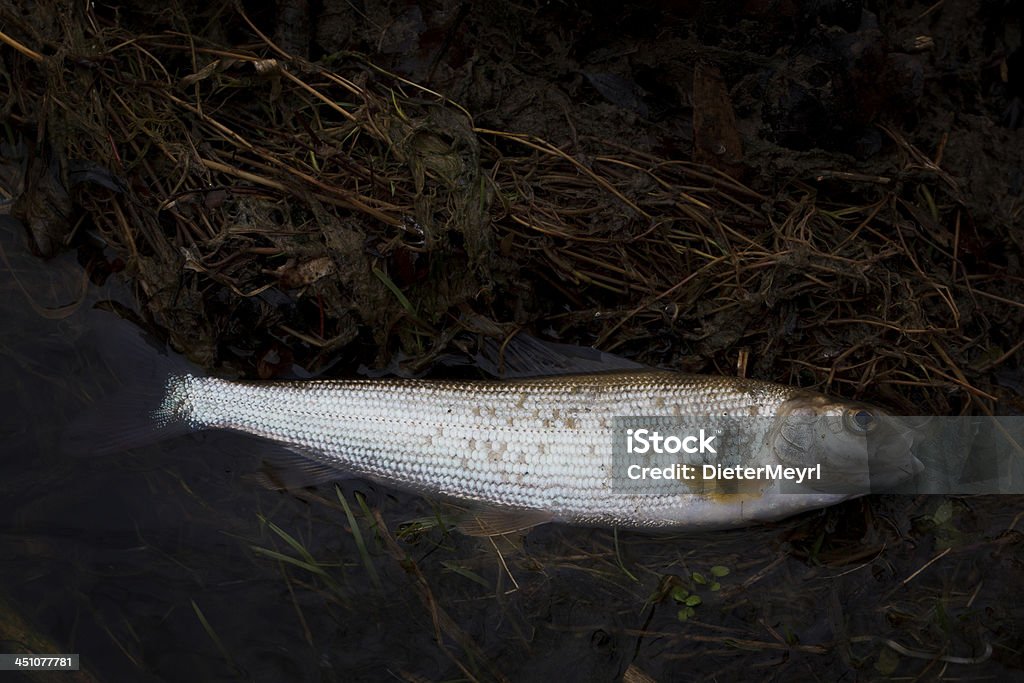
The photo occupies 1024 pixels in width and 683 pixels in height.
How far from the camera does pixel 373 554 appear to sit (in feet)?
11.6

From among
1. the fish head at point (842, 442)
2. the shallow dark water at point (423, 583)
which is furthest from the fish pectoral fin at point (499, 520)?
the fish head at point (842, 442)

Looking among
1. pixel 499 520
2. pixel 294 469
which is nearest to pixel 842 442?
pixel 499 520

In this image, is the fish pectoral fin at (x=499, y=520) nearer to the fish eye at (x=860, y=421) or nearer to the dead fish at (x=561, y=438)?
the dead fish at (x=561, y=438)

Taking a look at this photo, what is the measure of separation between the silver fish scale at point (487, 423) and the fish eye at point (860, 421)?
0.77 ft

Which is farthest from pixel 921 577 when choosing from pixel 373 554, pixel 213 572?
pixel 213 572

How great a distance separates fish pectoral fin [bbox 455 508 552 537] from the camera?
3365 millimetres

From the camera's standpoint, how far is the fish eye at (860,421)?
3.18 m

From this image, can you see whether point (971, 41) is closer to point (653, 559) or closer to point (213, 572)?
point (653, 559)

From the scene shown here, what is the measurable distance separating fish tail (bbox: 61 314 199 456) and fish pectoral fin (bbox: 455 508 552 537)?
1.35m

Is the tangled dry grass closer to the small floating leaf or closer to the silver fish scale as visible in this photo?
the silver fish scale

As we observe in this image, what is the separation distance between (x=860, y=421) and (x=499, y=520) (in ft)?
5.32

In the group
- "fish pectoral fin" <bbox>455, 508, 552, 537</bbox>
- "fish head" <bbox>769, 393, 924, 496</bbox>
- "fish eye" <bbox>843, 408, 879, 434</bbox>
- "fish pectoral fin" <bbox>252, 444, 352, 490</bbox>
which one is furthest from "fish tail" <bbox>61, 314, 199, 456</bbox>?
"fish eye" <bbox>843, 408, 879, 434</bbox>

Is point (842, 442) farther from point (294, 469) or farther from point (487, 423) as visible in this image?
point (294, 469)

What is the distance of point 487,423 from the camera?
337 cm
